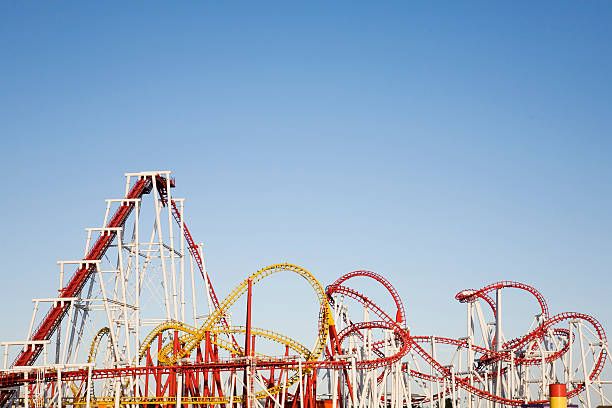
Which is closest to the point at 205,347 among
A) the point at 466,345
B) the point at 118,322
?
the point at 118,322

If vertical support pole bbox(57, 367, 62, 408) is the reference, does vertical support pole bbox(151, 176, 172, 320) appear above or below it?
above

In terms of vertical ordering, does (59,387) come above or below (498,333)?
below

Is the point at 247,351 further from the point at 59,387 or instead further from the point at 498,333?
the point at 498,333

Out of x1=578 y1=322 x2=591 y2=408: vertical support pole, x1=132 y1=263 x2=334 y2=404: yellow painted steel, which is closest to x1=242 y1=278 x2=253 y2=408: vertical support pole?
x1=132 y1=263 x2=334 y2=404: yellow painted steel

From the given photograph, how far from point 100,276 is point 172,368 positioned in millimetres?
5323

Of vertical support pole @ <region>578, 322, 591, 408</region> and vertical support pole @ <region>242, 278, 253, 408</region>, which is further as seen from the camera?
vertical support pole @ <region>578, 322, 591, 408</region>

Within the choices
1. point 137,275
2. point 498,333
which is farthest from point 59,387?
point 498,333

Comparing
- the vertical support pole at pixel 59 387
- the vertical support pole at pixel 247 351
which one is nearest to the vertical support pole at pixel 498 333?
the vertical support pole at pixel 247 351

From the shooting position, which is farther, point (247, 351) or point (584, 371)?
point (584, 371)

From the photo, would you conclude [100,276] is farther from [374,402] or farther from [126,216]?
[374,402]

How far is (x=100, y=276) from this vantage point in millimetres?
34594

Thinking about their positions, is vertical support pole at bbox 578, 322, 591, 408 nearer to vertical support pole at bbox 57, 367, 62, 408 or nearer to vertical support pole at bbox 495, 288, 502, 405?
vertical support pole at bbox 495, 288, 502, 405

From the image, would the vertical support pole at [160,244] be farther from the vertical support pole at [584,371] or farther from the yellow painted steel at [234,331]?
the vertical support pole at [584,371]

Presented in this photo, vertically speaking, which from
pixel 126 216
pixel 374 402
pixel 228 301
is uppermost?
pixel 126 216
